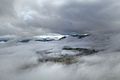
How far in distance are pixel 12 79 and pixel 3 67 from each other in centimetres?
4990

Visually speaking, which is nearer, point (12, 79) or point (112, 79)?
point (112, 79)

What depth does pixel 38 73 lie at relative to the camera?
153 m

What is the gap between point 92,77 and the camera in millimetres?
116750

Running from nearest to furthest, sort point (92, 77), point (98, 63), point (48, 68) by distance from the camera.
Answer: point (92, 77)
point (48, 68)
point (98, 63)

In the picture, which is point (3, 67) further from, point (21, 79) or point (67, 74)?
point (67, 74)

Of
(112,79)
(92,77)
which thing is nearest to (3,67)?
(92,77)

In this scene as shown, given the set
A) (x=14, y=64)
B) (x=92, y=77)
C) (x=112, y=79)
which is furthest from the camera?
(x=14, y=64)

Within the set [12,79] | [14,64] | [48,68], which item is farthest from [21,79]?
[14,64]

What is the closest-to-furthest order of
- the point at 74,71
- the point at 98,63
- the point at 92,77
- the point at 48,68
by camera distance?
the point at 92,77 < the point at 74,71 < the point at 48,68 < the point at 98,63

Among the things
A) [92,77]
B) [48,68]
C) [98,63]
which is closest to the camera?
[92,77]

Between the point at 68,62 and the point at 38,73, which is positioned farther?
the point at 68,62

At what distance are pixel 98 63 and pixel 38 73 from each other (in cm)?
4463

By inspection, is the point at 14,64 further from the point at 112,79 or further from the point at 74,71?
the point at 112,79

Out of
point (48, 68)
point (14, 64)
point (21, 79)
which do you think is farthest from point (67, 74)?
point (14, 64)
